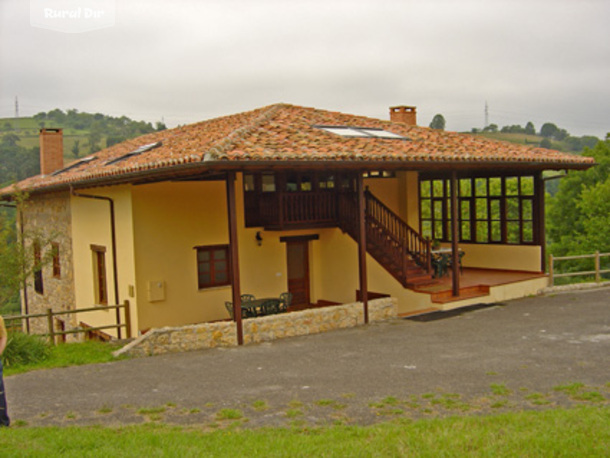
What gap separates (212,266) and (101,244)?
275 cm

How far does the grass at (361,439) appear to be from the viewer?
16.7ft

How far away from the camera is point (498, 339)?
10453 millimetres

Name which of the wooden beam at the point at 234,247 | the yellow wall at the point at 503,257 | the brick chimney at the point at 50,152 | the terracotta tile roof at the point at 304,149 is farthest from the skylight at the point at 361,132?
the brick chimney at the point at 50,152

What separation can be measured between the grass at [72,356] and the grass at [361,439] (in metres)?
3.40

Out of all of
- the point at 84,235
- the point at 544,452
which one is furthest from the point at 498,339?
the point at 84,235

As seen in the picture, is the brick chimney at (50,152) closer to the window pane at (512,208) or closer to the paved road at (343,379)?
the paved road at (343,379)

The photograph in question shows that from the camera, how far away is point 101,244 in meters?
14.3

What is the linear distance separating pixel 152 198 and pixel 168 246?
110cm

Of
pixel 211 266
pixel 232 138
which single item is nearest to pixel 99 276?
pixel 211 266

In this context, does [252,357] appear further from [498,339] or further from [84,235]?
[84,235]

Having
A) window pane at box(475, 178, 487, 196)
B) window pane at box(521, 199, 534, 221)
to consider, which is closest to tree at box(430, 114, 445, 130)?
window pane at box(475, 178, 487, 196)

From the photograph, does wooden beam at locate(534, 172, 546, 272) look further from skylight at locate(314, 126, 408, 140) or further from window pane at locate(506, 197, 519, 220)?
skylight at locate(314, 126, 408, 140)

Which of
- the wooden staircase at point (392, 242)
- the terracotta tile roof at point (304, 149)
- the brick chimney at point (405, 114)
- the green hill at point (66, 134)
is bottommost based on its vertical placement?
the wooden staircase at point (392, 242)

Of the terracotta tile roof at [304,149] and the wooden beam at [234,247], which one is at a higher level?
the terracotta tile roof at [304,149]
